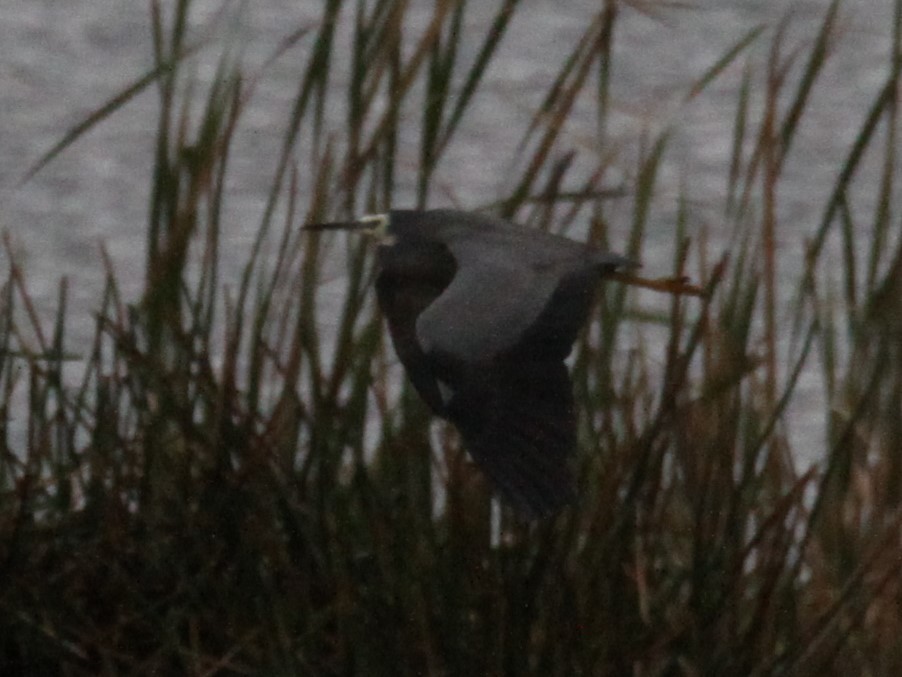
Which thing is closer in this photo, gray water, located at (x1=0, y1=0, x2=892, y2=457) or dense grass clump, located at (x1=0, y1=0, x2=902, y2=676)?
dense grass clump, located at (x1=0, y1=0, x2=902, y2=676)

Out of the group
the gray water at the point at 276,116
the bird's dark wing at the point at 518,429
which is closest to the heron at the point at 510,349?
the bird's dark wing at the point at 518,429

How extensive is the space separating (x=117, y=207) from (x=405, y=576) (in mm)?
1392

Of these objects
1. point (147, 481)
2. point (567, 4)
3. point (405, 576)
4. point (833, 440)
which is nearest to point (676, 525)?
point (833, 440)

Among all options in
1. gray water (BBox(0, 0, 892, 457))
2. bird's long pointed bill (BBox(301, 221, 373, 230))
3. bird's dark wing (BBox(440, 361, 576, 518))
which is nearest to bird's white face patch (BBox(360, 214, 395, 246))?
bird's long pointed bill (BBox(301, 221, 373, 230))

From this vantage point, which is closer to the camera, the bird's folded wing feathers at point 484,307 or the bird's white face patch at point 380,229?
the bird's folded wing feathers at point 484,307

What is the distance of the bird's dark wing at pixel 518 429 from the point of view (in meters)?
0.85

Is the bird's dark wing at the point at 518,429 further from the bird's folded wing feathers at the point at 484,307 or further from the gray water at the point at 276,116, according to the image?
the gray water at the point at 276,116

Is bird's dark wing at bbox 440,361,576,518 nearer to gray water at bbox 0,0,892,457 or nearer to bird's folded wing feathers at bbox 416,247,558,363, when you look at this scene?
bird's folded wing feathers at bbox 416,247,558,363

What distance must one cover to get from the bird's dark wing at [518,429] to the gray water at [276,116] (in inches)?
48.8

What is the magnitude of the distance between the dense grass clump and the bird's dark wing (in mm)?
301

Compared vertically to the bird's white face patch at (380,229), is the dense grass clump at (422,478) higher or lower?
lower

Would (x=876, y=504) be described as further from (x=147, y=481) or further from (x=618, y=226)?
(x=618, y=226)

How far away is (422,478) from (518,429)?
0.37m

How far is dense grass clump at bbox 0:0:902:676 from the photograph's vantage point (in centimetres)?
119
